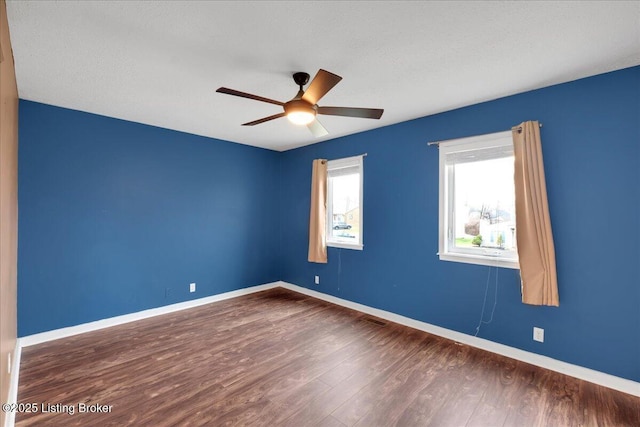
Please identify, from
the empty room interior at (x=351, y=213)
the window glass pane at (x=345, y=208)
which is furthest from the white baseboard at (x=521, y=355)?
the window glass pane at (x=345, y=208)

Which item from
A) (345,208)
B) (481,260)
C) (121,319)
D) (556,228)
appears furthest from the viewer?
(345,208)

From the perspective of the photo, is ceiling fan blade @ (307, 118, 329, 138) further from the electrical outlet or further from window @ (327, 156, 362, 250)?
the electrical outlet

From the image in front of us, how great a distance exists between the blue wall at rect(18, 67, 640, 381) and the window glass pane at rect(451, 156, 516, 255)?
0.26 m

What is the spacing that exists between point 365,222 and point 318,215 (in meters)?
0.81

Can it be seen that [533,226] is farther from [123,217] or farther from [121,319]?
[121,319]

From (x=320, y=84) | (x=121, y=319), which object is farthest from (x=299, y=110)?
(x=121, y=319)

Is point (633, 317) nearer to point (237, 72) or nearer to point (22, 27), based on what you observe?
point (237, 72)

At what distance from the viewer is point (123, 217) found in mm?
3480

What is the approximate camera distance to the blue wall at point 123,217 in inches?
114

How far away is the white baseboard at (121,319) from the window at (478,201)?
10.6 ft

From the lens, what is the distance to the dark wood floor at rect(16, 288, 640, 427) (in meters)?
1.90

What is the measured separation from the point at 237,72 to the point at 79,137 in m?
2.24

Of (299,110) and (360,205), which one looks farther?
(360,205)

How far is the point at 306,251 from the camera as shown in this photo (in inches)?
187
